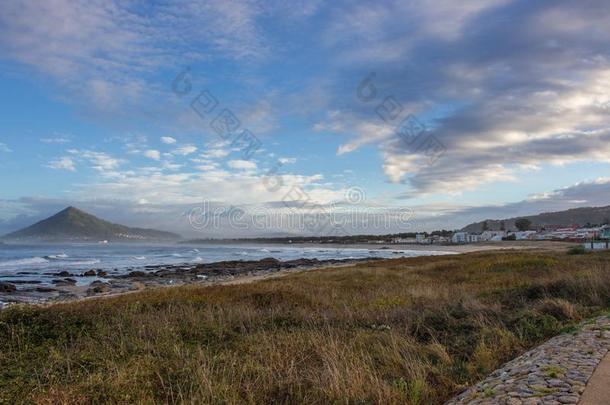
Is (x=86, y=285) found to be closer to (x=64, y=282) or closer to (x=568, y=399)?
(x=64, y=282)

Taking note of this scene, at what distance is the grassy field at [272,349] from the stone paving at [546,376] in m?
0.57

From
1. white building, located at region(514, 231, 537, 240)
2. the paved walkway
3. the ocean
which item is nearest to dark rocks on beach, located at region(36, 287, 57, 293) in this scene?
the ocean

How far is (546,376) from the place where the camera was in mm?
5980

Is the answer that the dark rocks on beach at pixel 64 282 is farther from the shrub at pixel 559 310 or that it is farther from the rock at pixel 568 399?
the rock at pixel 568 399

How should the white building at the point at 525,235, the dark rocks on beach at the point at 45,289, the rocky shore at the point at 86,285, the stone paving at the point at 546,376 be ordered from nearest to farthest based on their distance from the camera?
the stone paving at the point at 546,376 → the rocky shore at the point at 86,285 → the dark rocks on beach at the point at 45,289 → the white building at the point at 525,235

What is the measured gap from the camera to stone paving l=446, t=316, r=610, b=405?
5332 mm

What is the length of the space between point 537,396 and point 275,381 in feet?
10.9

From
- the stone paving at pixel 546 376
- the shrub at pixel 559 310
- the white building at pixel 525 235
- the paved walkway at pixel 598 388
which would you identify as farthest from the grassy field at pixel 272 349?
the white building at pixel 525 235

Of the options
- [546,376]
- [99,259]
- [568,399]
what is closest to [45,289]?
[546,376]

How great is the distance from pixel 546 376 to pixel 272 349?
4160mm

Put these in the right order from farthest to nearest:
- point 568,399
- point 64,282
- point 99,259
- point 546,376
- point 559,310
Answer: point 99,259, point 64,282, point 559,310, point 546,376, point 568,399

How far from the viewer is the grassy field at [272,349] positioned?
6.12 meters

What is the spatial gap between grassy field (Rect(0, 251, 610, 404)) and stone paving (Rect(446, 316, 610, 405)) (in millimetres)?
573

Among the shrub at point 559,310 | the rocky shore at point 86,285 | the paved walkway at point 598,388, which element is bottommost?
the rocky shore at point 86,285
